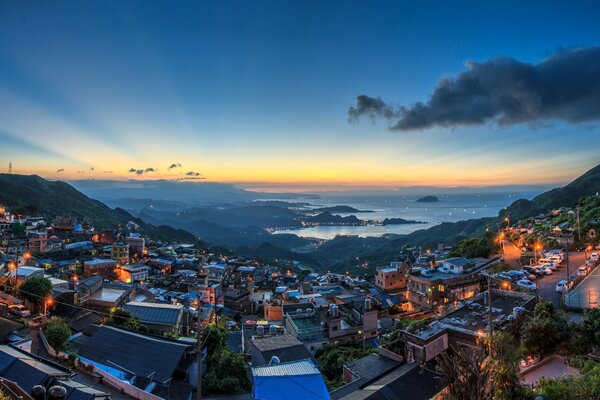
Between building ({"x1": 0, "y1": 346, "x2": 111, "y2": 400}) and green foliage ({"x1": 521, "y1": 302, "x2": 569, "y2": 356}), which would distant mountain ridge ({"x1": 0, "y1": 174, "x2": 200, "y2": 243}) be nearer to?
building ({"x1": 0, "y1": 346, "x2": 111, "y2": 400})

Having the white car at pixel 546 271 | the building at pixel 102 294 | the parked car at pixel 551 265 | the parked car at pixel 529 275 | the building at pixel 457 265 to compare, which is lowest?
the building at pixel 102 294

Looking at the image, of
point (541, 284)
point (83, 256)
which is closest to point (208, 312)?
point (541, 284)

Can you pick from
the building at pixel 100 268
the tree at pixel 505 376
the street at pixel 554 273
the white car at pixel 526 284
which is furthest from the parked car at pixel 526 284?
the building at pixel 100 268

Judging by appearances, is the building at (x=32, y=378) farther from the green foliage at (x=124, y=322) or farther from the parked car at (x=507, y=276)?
the parked car at (x=507, y=276)

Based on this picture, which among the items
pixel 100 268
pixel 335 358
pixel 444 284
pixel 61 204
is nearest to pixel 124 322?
pixel 335 358

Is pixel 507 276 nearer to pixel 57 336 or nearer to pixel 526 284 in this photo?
pixel 526 284

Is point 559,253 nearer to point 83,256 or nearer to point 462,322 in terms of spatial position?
point 462,322
